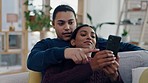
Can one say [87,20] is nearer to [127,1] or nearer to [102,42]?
[127,1]

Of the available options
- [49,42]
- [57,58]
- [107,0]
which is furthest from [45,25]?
[57,58]

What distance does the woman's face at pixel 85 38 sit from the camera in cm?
121

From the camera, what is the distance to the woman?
1.03 metres

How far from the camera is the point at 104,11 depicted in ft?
14.0

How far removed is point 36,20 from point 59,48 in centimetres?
213

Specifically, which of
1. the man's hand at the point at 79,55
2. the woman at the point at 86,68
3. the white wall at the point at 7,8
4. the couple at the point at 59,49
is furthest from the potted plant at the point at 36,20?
the man's hand at the point at 79,55

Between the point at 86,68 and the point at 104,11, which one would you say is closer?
the point at 86,68

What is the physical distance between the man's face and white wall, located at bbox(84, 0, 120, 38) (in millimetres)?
2515

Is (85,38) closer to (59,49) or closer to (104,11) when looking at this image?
(59,49)

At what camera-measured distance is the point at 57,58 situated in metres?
1.16

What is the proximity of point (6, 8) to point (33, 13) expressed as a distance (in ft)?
1.20

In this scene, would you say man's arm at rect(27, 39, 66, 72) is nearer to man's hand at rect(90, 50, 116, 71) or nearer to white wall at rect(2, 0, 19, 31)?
man's hand at rect(90, 50, 116, 71)

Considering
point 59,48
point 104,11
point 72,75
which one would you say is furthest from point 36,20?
point 72,75

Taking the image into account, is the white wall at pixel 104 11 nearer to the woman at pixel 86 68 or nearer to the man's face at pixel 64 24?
the man's face at pixel 64 24
